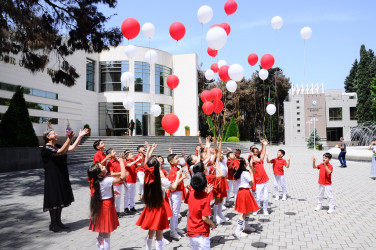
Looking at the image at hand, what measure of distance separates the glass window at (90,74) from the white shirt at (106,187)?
91.5 feet

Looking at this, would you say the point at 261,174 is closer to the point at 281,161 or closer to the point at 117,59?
the point at 281,161

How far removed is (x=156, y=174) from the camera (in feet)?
14.4

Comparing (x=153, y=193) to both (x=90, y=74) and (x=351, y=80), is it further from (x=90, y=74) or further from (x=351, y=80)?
(x=351, y=80)

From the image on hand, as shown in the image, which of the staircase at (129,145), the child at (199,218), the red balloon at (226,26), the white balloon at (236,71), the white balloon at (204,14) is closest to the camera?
the child at (199,218)

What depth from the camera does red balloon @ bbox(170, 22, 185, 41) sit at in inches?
373

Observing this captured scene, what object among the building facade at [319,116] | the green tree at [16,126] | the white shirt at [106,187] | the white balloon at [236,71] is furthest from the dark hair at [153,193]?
the building facade at [319,116]

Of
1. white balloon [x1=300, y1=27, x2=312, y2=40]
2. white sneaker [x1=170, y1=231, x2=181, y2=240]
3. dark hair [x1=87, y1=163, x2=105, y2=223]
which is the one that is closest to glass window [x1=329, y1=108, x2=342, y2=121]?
white balloon [x1=300, y1=27, x2=312, y2=40]

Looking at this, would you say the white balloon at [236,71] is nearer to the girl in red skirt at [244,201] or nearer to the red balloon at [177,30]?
the red balloon at [177,30]

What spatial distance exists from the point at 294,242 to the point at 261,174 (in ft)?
7.70

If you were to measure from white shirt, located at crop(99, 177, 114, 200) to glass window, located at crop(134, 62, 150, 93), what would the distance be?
89.6ft

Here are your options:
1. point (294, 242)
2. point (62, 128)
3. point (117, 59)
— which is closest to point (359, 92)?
point (117, 59)

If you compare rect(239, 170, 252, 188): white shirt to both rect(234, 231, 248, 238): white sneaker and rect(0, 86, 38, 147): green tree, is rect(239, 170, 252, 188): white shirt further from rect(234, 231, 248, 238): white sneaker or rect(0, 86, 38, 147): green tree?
rect(0, 86, 38, 147): green tree

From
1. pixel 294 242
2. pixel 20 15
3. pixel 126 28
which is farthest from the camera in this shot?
pixel 20 15

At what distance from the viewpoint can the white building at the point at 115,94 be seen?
25078 millimetres
